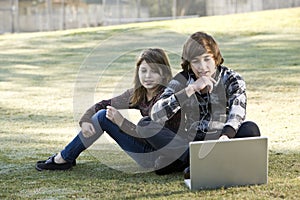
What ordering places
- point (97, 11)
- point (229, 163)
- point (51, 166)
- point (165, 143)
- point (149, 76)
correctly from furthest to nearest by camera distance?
point (97, 11), point (51, 166), point (149, 76), point (165, 143), point (229, 163)

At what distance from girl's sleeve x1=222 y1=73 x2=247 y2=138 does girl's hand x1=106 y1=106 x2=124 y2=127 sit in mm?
601

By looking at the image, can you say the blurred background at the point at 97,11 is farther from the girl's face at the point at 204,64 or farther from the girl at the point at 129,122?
the girl's face at the point at 204,64

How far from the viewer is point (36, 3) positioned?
63.6 ft

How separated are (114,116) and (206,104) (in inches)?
20.1

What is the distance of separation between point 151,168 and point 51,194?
0.65 m

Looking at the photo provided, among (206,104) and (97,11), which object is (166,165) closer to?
(206,104)

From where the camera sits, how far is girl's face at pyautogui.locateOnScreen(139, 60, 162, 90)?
3.81 metres

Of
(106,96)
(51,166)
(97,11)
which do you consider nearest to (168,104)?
(51,166)

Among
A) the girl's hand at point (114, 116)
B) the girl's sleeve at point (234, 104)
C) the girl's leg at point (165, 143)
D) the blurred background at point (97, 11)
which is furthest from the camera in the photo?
the blurred background at point (97, 11)

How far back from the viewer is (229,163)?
11.2 ft

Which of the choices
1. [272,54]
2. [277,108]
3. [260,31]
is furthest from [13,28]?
[277,108]

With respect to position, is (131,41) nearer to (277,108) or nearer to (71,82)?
(277,108)

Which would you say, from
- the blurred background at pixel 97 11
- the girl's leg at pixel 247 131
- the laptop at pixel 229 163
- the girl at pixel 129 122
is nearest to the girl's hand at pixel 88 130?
the girl at pixel 129 122

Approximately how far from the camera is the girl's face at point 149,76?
150 inches
